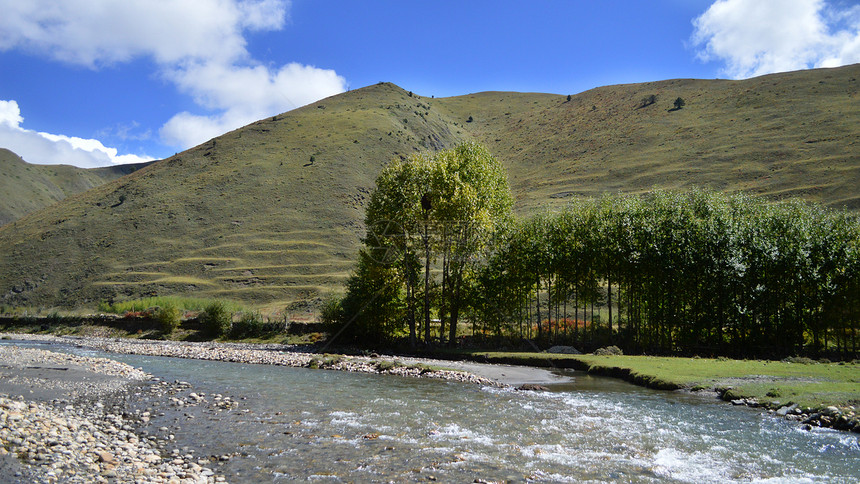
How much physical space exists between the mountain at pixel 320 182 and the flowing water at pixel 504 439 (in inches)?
2331

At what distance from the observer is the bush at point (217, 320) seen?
56.3m

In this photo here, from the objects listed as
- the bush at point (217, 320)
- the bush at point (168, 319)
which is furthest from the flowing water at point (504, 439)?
the bush at point (168, 319)

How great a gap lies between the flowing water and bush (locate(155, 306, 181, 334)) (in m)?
39.6

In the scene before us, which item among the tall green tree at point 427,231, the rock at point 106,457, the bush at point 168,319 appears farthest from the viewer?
the bush at point 168,319

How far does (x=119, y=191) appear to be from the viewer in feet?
412

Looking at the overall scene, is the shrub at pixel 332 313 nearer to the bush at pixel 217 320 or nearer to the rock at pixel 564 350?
the bush at pixel 217 320

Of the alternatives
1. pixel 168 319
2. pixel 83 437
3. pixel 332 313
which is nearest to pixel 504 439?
pixel 83 437

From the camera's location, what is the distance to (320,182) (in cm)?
12369

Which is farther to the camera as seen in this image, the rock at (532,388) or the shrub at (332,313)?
the shrub at (332,313)

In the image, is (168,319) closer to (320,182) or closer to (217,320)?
(217,320)

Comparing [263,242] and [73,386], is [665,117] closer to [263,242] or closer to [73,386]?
[263,242]

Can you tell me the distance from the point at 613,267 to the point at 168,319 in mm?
46641

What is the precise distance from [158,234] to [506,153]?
107249 millimetres

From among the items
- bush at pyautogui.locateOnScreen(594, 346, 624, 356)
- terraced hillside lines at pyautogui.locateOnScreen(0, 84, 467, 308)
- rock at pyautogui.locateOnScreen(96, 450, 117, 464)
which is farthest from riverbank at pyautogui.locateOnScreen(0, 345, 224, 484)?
terraced hillside lines at pyautogui.locateOnScreen(0, 84, 467, 308)
